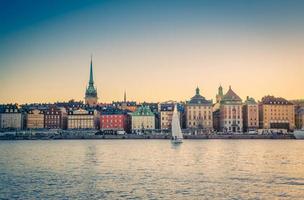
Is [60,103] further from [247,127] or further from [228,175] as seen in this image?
[228,175]

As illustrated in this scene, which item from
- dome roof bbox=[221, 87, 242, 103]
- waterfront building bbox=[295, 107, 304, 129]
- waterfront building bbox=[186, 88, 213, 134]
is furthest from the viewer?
waterfront building bbox=[295, 107, 304, 129]

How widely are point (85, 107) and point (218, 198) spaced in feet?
390

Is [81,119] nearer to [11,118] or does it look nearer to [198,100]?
[11,118]

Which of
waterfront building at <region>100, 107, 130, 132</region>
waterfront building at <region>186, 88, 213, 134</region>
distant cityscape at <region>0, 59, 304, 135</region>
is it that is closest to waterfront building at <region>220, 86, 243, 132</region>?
distant cityscape at <region>0, 59, 304, 135</region>

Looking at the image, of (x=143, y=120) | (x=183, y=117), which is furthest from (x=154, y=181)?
(x=183, y=117)

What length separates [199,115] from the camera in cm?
12488

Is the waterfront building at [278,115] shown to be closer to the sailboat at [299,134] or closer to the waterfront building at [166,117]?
the sailboat at [299,134]

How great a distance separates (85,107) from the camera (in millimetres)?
141125

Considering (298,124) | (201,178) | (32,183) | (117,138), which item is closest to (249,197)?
(201,178)

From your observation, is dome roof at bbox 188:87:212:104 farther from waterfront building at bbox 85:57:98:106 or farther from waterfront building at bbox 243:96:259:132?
waterfront building at bbox 85:57:98:106

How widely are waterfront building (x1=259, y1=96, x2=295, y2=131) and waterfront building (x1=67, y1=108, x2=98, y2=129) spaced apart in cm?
4444

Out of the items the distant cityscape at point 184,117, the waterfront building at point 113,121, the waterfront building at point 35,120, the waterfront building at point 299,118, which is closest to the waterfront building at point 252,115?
the distant cityscape at point 184,117

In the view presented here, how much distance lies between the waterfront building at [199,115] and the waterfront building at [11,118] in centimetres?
4434

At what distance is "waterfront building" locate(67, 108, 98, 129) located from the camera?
13160 cm
